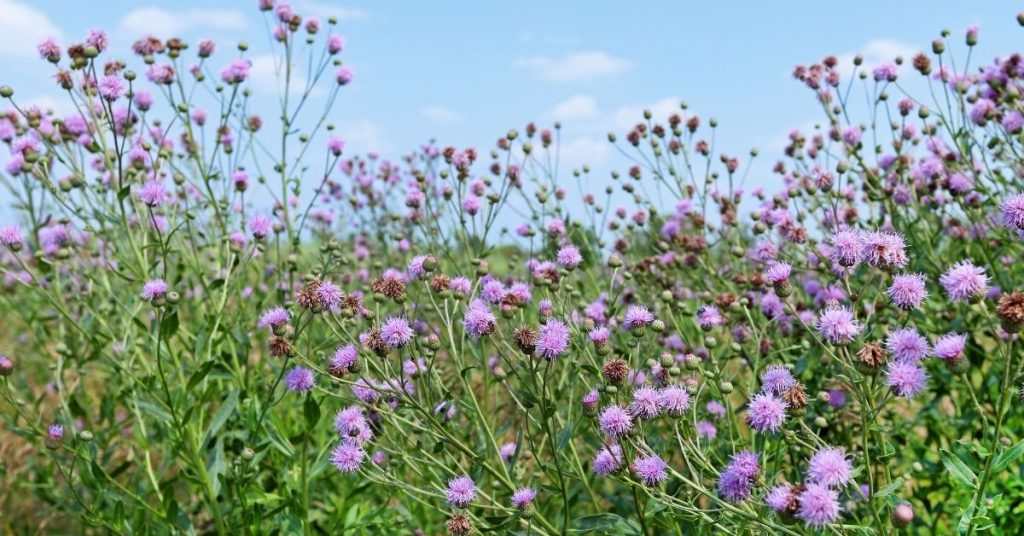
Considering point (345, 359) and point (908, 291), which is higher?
point (908, 291)

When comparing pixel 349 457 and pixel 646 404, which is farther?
pixel 349 457

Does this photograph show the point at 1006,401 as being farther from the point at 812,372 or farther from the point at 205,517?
the point at 205,517

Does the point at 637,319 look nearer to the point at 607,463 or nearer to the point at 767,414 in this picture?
the point at 607,463

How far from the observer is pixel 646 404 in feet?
7.44

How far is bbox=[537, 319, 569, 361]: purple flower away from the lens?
242 cm

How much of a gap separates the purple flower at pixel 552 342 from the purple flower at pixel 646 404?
256 millimetres

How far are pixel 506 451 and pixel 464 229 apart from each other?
1122 mm

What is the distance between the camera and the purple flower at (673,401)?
229 cm

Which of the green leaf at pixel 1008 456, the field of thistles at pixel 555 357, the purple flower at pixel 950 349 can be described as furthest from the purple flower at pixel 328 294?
the green leaf at pixel 1008 456

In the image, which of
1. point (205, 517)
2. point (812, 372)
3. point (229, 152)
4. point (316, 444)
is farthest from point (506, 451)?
point (229, 152)

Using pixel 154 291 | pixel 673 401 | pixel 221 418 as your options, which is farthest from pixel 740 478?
pixel 154 291

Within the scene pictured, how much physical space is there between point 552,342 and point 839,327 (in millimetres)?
730

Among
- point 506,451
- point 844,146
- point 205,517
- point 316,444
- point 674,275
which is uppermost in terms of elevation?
point 844,146

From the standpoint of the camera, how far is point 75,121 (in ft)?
14.3
